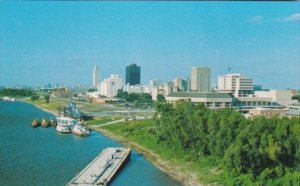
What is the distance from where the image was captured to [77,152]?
10016mm

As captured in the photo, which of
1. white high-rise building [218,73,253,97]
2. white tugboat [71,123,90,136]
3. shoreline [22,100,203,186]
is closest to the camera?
shoreline [22,100,203,186]

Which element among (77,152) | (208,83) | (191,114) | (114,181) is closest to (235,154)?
(114,181)

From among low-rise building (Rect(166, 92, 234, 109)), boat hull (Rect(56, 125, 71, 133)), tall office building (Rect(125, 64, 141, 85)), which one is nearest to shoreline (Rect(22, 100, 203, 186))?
boat hull (Rect(56, 125, 71, 133))

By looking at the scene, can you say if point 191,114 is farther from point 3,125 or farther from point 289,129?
point 3,125

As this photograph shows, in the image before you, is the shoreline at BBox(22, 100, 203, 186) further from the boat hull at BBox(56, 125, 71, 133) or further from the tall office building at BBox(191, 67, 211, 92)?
the tall office building at BBox(191, 67, 211, 92)

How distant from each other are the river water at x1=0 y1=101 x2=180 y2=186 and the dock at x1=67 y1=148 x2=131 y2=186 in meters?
0.15

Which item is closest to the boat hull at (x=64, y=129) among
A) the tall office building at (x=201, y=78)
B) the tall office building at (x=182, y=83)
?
→ the tall office building at (x=201, y=78)

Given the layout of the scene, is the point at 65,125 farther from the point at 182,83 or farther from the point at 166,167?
the point at 182,83

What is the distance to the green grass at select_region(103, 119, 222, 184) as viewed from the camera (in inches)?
286

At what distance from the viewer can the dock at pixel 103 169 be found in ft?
21.3

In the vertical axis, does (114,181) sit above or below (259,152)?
below

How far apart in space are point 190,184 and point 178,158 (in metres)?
1.88

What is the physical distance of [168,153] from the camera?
31.1ft

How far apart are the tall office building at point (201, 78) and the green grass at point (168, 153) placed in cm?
1997
